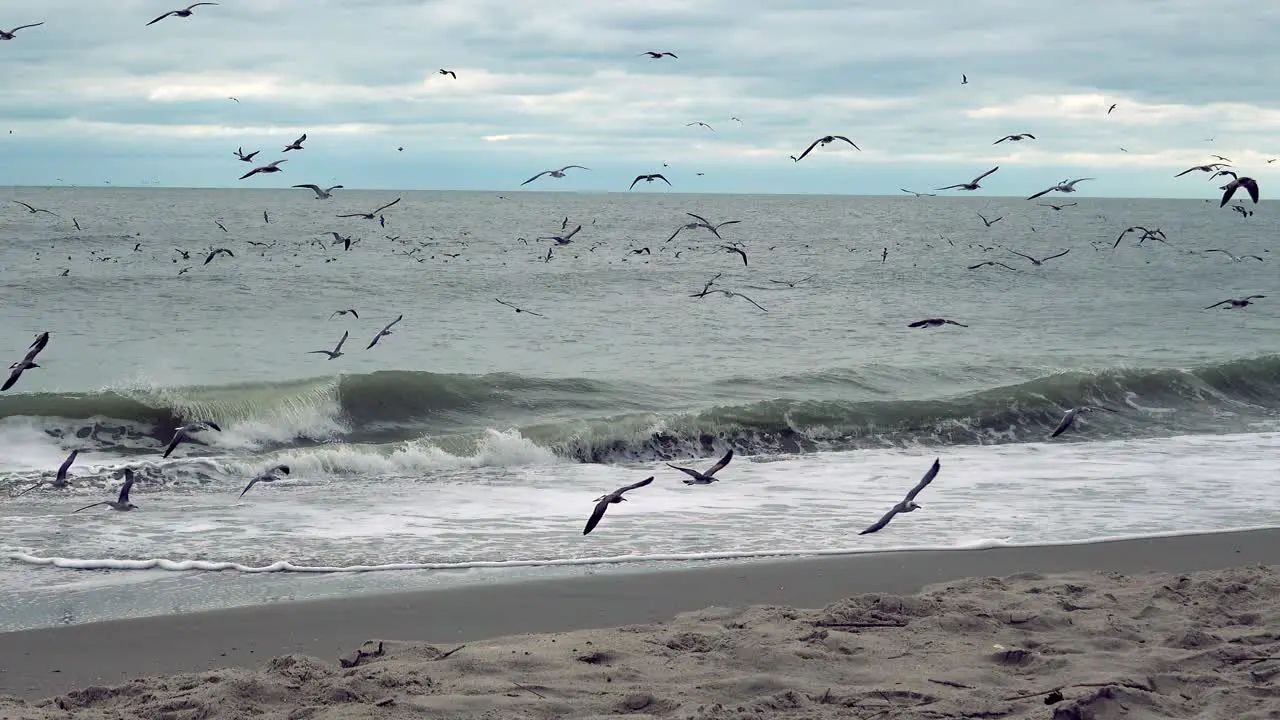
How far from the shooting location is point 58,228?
6569 centimetres

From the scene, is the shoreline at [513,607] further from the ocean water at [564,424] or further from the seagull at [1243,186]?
the seagull at [1243,186]

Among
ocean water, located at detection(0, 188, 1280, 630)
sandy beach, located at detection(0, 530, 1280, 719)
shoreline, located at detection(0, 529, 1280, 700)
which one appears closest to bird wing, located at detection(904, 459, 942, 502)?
sandy beach, located at detection(0, 530, 1280, 719)

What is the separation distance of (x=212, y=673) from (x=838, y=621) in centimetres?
349

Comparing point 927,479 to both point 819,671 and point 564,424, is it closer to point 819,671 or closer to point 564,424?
point 819,671

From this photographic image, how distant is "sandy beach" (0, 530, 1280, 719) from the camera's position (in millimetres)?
5723

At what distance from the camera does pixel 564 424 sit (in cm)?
1688

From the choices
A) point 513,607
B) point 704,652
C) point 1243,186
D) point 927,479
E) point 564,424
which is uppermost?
point 1243,186

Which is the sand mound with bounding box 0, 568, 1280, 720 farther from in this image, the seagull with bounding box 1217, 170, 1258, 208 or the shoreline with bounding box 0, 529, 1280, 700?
the seagull with bounding box 1217, 170, 1258, 208

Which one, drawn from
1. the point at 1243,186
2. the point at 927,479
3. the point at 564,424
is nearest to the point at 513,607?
the point at 927,479

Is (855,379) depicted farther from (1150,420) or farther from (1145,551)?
(1145,551)

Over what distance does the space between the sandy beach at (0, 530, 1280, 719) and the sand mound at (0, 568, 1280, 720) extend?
0.02 metres

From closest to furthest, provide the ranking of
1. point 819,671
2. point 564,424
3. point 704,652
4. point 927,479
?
point 819,671 < point 704,652 < point 927,479 < point 564,424

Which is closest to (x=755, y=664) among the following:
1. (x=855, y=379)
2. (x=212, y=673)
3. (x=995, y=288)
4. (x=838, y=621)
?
(x=838, y=621)

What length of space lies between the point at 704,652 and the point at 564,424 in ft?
34.4
